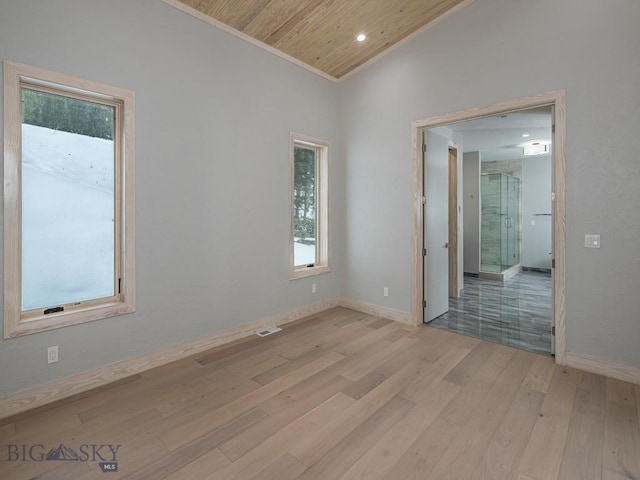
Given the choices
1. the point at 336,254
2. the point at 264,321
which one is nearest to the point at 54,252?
the point at 264,321

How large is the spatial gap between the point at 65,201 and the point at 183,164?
99 centimetres

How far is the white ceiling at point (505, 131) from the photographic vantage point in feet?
15.6

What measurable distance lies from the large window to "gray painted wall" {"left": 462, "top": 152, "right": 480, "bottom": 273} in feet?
23.1

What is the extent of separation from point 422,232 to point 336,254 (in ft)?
4.45

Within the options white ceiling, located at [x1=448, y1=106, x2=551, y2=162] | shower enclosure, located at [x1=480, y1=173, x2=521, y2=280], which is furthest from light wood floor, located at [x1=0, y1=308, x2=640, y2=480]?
shower enclosure, located at [x1=480, y1=173, x2=521, y2=280]

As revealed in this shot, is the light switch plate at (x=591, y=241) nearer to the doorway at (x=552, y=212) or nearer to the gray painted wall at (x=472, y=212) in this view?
the doorway at (x=552, y=212)

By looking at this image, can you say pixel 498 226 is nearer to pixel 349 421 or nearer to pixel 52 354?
pixel 349 421

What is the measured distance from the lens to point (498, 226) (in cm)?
750

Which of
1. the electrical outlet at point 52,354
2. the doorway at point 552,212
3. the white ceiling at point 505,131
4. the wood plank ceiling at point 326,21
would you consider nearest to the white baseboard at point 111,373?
the electrical outlet at point 52,354

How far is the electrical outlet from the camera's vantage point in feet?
7.84

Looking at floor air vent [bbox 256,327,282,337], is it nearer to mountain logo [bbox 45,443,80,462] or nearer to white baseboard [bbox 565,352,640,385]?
mountain logo [bbox 45,443,80,462]

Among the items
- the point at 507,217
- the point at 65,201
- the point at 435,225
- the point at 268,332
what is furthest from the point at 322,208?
the point at 507,217

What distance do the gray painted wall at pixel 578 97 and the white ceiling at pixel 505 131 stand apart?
0.72 meters

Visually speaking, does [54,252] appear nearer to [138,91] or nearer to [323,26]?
[138,91]
